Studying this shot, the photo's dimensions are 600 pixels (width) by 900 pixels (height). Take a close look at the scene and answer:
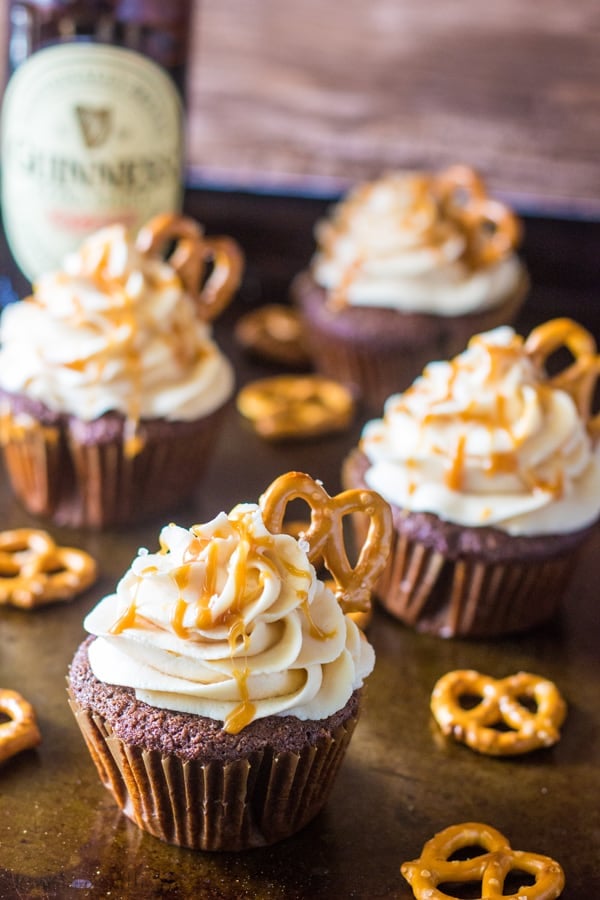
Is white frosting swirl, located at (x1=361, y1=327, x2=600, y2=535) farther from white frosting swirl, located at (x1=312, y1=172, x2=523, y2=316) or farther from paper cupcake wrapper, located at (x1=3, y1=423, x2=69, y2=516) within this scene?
white frosting swirl, located at (x1=312, y1=172, x2=523, y2=316)

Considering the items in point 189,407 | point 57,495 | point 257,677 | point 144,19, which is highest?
point 144,19

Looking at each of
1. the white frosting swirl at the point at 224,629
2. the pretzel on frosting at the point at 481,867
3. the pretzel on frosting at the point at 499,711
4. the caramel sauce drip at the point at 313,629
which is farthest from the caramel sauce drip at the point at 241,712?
the pretzel on frosting at the point at 499,711

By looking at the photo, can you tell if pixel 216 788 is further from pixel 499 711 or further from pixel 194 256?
pixel 194 256

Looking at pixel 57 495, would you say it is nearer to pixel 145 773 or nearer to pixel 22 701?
pixel 22 701

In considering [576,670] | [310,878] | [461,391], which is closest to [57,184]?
[461,391]

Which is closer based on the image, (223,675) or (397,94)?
(223,675)

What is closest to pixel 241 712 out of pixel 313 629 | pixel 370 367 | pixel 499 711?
pixel 313 629

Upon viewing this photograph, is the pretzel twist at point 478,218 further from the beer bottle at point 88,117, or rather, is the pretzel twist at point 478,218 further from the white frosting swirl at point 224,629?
the white frosting swirl at point 224,629
